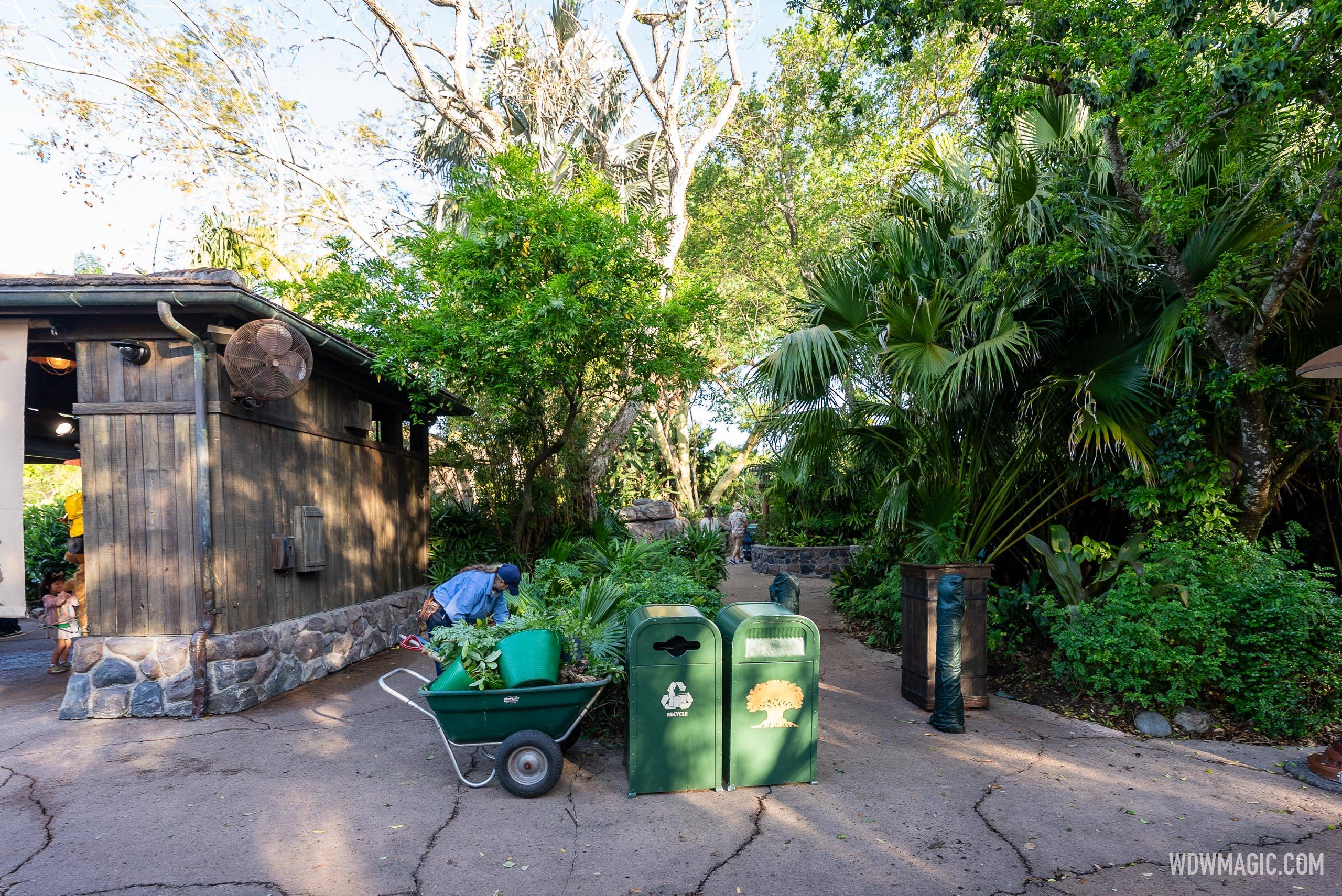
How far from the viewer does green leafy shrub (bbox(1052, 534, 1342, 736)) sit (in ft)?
19.5

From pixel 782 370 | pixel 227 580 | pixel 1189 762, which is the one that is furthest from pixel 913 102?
pixel 227 580

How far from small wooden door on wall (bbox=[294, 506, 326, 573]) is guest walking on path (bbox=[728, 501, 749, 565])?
51.3 feet

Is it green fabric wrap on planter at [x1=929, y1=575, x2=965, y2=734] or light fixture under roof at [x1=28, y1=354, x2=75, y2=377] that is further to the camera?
light fixture under roof at [x1=28, y1=354, x2=75, y2=377]

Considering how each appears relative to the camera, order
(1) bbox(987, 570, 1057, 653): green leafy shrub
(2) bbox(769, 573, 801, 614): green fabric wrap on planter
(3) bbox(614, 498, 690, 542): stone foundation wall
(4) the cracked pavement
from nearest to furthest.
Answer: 1. (4) the cracked pavement
2. (1) bbox(987, 570, 1057, 653): green leafy shrub
3. (2) bbox(769, 573, 801, 614): green fabric wrap on planter
4. (3) bbox(614, 498, 690, 542): stone foundation wall

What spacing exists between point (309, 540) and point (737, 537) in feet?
53.9

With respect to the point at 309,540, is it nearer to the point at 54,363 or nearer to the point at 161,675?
the point at 161,675

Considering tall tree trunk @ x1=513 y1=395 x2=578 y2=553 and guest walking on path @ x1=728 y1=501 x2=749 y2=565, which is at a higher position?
tall tree trunk @ x1=513 y1=395 x2=578 y2=553

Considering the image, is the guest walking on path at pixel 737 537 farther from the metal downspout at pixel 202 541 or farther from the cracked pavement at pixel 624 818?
the metal downspout at pixel 202 541

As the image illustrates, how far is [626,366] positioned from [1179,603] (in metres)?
7.04

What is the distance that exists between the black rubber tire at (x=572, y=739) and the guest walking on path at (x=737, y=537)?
57.0ft

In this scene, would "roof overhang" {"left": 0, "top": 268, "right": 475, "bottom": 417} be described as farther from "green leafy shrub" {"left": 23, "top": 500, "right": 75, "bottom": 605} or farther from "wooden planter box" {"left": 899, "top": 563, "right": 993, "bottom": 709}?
"green leafy shrub" {"left": 23, "top": 500, "right": 75, "bottom": 605}

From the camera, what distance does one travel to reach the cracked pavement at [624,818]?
386cm

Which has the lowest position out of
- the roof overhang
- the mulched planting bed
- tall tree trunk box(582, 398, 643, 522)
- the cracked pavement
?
the mulched planting bed

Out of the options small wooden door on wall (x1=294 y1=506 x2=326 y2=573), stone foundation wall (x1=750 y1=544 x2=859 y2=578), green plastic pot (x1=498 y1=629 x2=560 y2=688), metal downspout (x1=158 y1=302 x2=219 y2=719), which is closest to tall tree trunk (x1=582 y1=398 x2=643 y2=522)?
small wooden door on wall (x1=294 y1=506 x2=326 y2=573)
